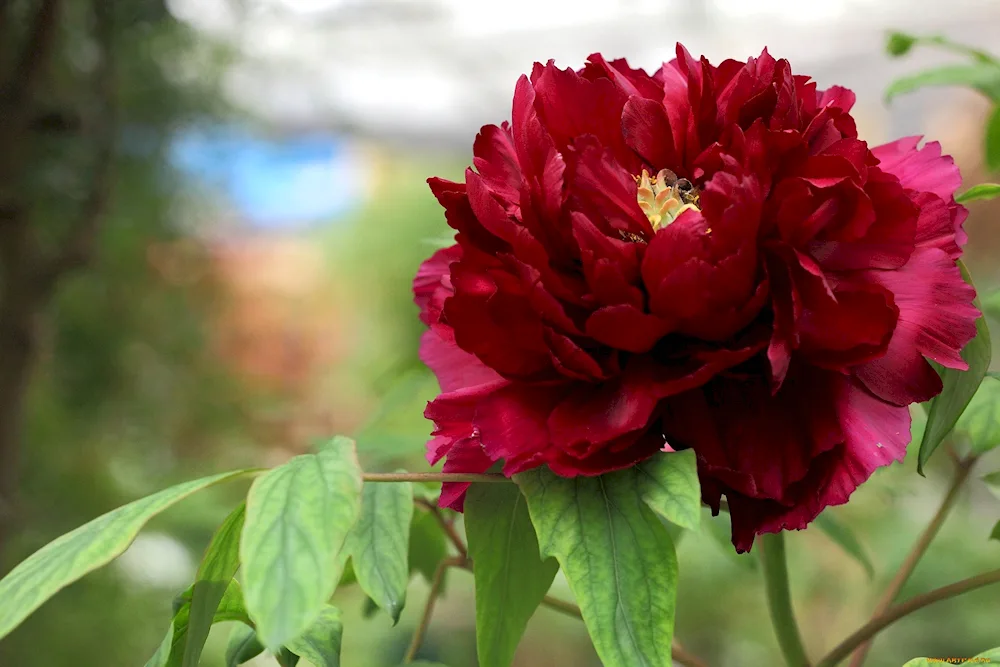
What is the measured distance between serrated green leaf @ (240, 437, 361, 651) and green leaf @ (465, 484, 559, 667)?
31mm

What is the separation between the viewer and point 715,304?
168mm

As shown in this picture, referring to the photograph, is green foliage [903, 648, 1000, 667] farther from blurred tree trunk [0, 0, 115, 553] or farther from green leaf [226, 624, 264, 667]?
blurred tree trunk [0, 0, 115, 553]

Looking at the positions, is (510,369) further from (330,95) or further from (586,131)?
(330,95)

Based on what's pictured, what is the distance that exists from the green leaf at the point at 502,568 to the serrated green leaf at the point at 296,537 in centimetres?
3

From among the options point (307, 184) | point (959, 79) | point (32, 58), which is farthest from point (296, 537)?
point (307, 184)

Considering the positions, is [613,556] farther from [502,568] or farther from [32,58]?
[32,58]

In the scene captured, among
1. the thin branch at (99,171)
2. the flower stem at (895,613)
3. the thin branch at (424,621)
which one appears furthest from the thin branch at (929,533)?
the thin branch at (99,171)

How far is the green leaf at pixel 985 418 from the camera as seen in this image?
241 millimetres

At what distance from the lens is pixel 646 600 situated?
163 mm

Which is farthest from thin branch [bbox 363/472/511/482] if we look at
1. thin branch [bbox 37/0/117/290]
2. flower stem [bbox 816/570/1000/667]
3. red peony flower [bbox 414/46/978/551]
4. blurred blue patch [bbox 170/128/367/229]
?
blurred blue patch [bbox 170/128/367/229]

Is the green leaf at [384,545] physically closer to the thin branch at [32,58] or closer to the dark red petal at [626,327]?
the dark red petal at [626,327]

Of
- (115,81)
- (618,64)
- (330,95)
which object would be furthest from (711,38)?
(618,64)

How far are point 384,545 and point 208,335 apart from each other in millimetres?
1129

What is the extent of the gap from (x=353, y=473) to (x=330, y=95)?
254 cm
